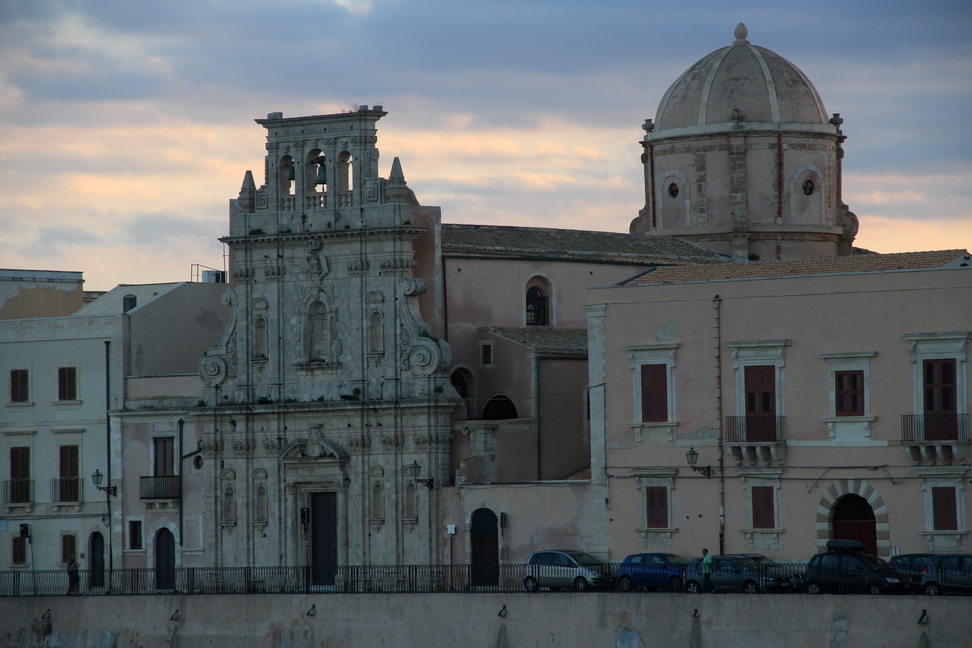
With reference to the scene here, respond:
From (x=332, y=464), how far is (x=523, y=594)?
433 inches

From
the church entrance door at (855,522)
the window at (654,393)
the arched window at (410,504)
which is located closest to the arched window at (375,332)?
the arched window at (410,504)

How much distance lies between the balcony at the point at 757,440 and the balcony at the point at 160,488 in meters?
19.1

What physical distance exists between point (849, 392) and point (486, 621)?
10.6 metres

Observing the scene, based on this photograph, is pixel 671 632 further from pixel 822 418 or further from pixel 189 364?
pixel 189 364

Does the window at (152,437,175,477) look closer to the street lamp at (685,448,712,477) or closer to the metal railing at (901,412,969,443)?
the street lamp at (685,448,712,477)

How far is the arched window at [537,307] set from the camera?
63.6 metres

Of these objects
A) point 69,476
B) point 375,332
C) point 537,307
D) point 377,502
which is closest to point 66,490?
point 69,476

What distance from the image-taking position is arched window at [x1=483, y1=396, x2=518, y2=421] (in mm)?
61000

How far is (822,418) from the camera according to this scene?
51812 mm

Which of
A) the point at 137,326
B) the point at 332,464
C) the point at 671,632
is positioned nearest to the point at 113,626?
the point at 332,464

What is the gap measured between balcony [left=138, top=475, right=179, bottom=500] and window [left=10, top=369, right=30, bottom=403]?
5.79 m

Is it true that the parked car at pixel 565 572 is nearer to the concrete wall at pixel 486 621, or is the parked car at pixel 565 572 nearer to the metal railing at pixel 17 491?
the concrete wall at pixel 486 621

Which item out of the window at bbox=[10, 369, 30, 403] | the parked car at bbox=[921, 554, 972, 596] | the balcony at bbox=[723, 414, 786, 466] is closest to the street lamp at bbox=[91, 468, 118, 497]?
the window at bbox=[10, 369, 30, 403]

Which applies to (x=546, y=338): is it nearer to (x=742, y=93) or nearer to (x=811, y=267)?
(x=811, y=267)
